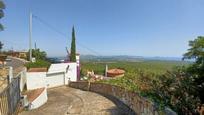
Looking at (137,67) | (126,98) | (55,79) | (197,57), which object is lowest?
(55,79)

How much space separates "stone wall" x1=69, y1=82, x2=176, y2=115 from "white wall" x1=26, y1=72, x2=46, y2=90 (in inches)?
161

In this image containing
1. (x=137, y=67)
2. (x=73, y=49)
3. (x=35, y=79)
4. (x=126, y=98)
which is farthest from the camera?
(x=73, y=49)

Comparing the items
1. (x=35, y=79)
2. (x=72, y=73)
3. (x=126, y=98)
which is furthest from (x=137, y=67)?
(x=126, y=98)

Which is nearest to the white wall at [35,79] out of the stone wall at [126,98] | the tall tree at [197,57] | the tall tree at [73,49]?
the stone wall at [126,98]

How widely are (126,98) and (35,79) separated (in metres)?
14.3

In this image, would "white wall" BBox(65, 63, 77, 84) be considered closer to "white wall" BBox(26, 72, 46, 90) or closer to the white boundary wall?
the white boundary wall

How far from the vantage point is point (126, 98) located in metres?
16.7

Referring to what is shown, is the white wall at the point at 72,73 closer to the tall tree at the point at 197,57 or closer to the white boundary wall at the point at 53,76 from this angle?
the white boundary wall at the point at 53,76

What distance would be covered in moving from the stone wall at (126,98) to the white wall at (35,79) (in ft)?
13.4

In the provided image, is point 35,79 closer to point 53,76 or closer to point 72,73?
point 53,76

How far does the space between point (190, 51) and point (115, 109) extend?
5.93 meters

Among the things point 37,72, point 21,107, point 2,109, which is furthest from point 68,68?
point 2,109

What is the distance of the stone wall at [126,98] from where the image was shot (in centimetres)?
1094

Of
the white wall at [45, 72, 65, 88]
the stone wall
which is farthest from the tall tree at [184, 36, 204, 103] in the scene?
the white wall at [45, 72, 65, 88]
